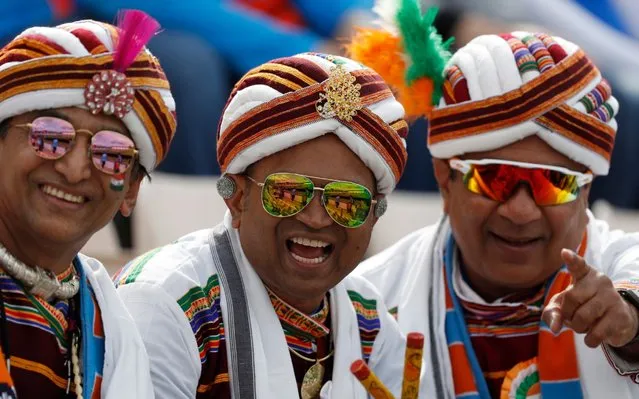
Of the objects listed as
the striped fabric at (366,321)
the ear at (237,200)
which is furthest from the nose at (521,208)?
the ear at (237,200)

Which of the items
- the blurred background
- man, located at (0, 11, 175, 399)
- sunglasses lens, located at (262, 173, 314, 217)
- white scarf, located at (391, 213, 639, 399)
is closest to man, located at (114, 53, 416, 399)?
sunglasses lens, located at (262, 173, 314, 217)

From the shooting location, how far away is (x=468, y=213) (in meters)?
5.28

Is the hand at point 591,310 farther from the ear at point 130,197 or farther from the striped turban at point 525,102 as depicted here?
the ear at point 130,197

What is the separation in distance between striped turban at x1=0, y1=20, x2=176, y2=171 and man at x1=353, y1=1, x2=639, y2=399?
137 centimetres

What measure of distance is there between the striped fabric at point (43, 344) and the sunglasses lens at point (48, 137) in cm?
36

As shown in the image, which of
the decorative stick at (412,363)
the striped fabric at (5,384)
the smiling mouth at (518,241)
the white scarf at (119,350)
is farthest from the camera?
the smiling mouth at (518,241)

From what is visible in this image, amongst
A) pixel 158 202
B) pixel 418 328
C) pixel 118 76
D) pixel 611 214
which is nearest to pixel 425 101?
pixel 418 328

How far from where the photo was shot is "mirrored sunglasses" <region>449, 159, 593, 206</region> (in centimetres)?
515

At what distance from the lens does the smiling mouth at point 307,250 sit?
450cm

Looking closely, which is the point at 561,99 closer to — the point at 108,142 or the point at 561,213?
the point at 561,213

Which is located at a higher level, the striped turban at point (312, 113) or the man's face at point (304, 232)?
the striped turban at point (312, 113)

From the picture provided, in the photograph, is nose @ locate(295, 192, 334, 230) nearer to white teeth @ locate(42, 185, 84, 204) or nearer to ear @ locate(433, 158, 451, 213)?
white teeth @ locate(42, 185, 84, 204)

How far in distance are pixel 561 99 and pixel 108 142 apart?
1854 mm

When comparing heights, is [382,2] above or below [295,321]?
above
